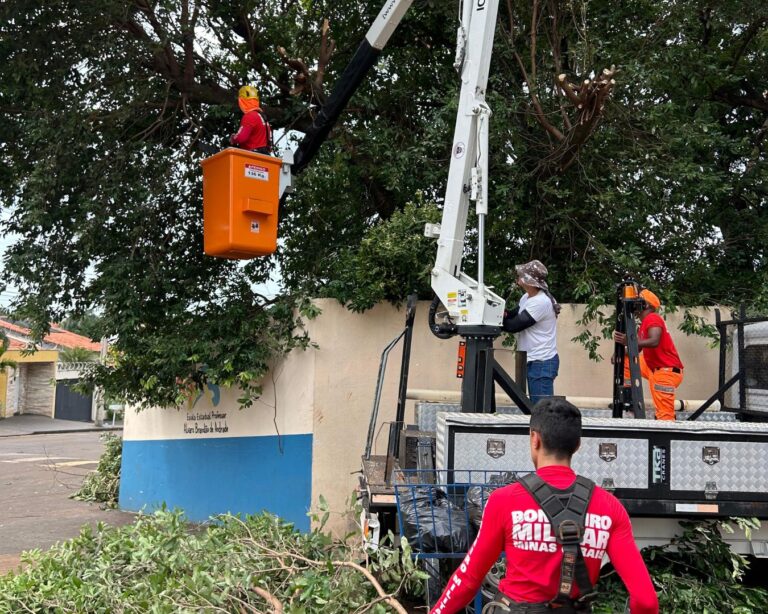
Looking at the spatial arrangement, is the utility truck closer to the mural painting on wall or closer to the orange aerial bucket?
the orange aerial bucket

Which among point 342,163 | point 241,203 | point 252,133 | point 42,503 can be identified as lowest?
point 42,503

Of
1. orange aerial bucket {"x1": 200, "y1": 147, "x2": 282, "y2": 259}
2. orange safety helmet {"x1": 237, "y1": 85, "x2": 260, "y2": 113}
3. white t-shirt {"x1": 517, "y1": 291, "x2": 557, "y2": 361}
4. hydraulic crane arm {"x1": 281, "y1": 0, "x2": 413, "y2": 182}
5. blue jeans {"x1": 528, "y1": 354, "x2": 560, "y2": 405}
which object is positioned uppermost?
hydraulic crane arm {"x1": 281, "y1": 0, "x2": 413, "y2": 182}

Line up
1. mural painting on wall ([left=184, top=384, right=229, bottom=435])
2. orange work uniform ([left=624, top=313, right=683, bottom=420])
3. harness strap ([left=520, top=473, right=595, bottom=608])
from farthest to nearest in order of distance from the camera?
mural painting on wall ([left=184, top=384, right=229, bottom=435]) → orange work uniform ([left=624, top=313, right=683, bottom=420]) → harness strap ([left=520, top=473, right=595, bottom=608])

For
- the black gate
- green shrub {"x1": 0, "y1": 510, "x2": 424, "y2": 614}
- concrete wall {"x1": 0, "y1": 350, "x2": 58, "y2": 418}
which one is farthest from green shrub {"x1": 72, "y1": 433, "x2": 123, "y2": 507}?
the black gate

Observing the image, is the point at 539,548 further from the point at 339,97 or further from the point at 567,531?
the point at 339,97

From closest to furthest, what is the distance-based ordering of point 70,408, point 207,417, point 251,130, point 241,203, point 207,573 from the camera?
1. point 207,573
2. point 241,203
3. point 251,130
4. point 207,417
5. point 70,408

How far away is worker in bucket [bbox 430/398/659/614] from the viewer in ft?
8.50

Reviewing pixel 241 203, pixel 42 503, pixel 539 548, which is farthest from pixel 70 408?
pixel 539 548

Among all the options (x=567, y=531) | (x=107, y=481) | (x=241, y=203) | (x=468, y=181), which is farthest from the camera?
(x=107, y=481)

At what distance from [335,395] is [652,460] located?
181 inches

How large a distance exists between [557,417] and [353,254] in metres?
6.42

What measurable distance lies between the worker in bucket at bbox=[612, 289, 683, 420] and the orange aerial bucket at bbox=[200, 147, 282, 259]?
319 centimetres

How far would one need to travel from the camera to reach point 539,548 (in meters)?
2.61

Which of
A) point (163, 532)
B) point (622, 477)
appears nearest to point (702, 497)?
point (622, 477)
